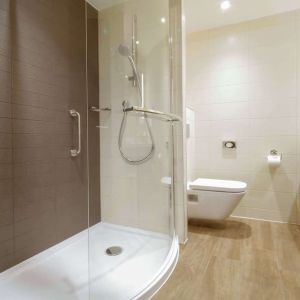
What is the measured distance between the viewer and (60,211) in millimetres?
1825

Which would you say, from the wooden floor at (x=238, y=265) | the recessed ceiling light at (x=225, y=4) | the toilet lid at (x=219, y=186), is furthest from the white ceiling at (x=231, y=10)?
the wooden floor at (x=238, y=265)

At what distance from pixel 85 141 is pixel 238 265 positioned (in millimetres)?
1568

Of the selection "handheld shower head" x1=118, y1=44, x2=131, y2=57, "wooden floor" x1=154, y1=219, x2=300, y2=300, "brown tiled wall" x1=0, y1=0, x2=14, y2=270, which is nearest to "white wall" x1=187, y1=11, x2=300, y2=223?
"wooden floor" x1=154, y1=219, x2=300, y2=300

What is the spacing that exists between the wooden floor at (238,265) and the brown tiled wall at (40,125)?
3.26 ft

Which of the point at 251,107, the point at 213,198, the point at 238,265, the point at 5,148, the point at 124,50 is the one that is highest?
the point at 124,50

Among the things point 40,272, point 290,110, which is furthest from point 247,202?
point 40,272

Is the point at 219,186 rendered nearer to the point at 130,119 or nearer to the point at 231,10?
the point at 130,119

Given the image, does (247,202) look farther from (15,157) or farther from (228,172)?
(15,157)

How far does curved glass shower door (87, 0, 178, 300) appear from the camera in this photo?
5.84ft

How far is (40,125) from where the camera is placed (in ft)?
5.45

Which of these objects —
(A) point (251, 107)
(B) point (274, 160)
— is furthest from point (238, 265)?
(A) point (251, 107)

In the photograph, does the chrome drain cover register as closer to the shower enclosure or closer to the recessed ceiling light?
the shower enclosure

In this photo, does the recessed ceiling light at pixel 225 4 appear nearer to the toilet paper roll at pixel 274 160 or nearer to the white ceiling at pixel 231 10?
the white ceiling at pixel 231 10

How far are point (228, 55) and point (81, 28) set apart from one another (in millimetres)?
1655
